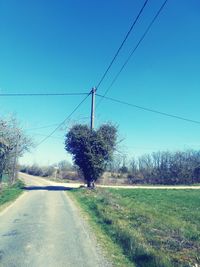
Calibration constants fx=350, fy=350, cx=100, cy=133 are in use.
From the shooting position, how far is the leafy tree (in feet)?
126

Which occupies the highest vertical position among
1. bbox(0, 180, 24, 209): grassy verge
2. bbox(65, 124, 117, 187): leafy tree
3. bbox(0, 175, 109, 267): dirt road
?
bbox(65, 124, 117, 187): leafy tree

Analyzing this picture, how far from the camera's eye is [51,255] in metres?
9.26

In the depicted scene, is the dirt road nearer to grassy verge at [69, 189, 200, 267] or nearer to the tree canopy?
grassy verge at [69, 189, 200, 267]

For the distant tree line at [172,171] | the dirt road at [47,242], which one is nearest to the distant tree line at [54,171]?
the distant tree line at [172,171]

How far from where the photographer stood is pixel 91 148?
38.7m

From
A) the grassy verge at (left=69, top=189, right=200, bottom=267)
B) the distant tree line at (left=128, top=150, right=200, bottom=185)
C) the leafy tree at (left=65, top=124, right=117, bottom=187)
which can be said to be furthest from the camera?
the distant tree line at (left=128, top=150, right=200, bottom=185)

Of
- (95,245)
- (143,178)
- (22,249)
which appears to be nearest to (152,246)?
(95,245)

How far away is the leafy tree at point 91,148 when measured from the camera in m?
38.3

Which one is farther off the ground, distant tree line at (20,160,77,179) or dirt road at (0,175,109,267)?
distant tree line at (20,160,77,179)

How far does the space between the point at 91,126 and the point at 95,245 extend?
2690cm

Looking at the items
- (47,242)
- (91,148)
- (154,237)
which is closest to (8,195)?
(91,148)

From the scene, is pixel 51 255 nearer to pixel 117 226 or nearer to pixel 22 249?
pixel 22 249

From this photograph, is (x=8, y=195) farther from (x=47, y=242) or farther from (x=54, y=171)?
(x=54, y=171)

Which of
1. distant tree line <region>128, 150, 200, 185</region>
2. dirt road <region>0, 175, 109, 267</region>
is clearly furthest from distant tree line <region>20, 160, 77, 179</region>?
dirt road <region>0, 175, 109, 267</region>
